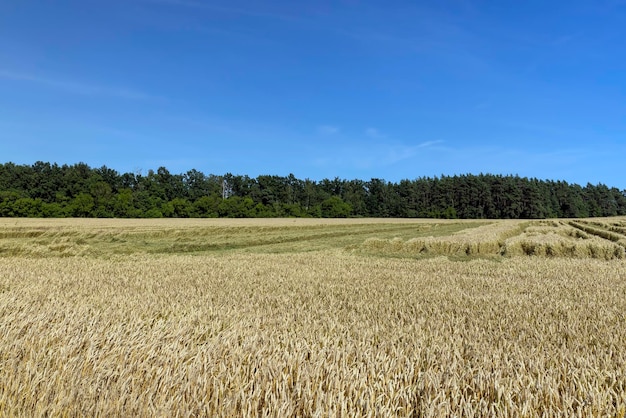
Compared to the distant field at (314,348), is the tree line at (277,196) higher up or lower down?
higher up

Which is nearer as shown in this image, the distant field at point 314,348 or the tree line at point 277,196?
the distant field at point 314,348

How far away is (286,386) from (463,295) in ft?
16.9

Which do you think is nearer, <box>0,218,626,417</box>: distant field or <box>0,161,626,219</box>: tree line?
<box>0,218,626,417</box>: distant field

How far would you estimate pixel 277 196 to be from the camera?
101 m

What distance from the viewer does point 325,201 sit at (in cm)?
9719

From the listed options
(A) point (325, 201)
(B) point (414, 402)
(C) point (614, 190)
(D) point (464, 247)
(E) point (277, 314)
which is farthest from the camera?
(C) point (614, 190)

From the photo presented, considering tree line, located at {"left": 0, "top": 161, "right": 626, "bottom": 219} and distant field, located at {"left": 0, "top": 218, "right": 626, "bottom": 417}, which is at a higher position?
tree line, located at {"left": 0, "top": 161, "right": 626, "bottom": 219}

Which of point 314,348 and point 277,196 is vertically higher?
point 277,196

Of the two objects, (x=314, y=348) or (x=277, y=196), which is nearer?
(x=314, y=348)

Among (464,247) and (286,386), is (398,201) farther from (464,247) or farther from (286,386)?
(286,386)

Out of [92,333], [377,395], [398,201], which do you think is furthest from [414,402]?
[398,201]

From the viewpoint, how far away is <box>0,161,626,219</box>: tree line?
232ft

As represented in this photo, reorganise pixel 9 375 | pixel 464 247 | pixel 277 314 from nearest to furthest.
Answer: pixel 9 375, pixel 277 314, pixel 464 247

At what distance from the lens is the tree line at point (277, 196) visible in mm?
70812
